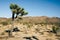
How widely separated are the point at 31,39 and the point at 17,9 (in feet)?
19.0

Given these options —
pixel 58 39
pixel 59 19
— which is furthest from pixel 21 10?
pixel 59 19

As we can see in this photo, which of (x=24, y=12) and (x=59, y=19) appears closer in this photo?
(x=24, y=12)

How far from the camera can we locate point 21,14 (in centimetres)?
2683

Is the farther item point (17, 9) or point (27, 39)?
point (17, 9)

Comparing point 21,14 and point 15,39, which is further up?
point 21,14

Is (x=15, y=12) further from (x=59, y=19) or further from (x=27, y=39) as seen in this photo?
(x=59, y=19)

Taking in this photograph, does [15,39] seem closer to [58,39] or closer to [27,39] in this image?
[27,39]

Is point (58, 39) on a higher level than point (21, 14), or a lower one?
lower

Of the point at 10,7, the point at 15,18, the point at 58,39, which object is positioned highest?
the point at 10,7

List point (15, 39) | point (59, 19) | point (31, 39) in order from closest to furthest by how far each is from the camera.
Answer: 1. point (31, 39)
2. point (15, 39)
3. point (59, 19)

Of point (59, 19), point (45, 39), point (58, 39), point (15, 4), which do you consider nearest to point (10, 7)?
point (15, 4)

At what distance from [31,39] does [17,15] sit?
17.5 ft

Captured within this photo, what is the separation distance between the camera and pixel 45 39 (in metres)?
27.2

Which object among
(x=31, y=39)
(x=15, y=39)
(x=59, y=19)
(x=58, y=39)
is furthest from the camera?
(x=59, y=19)
